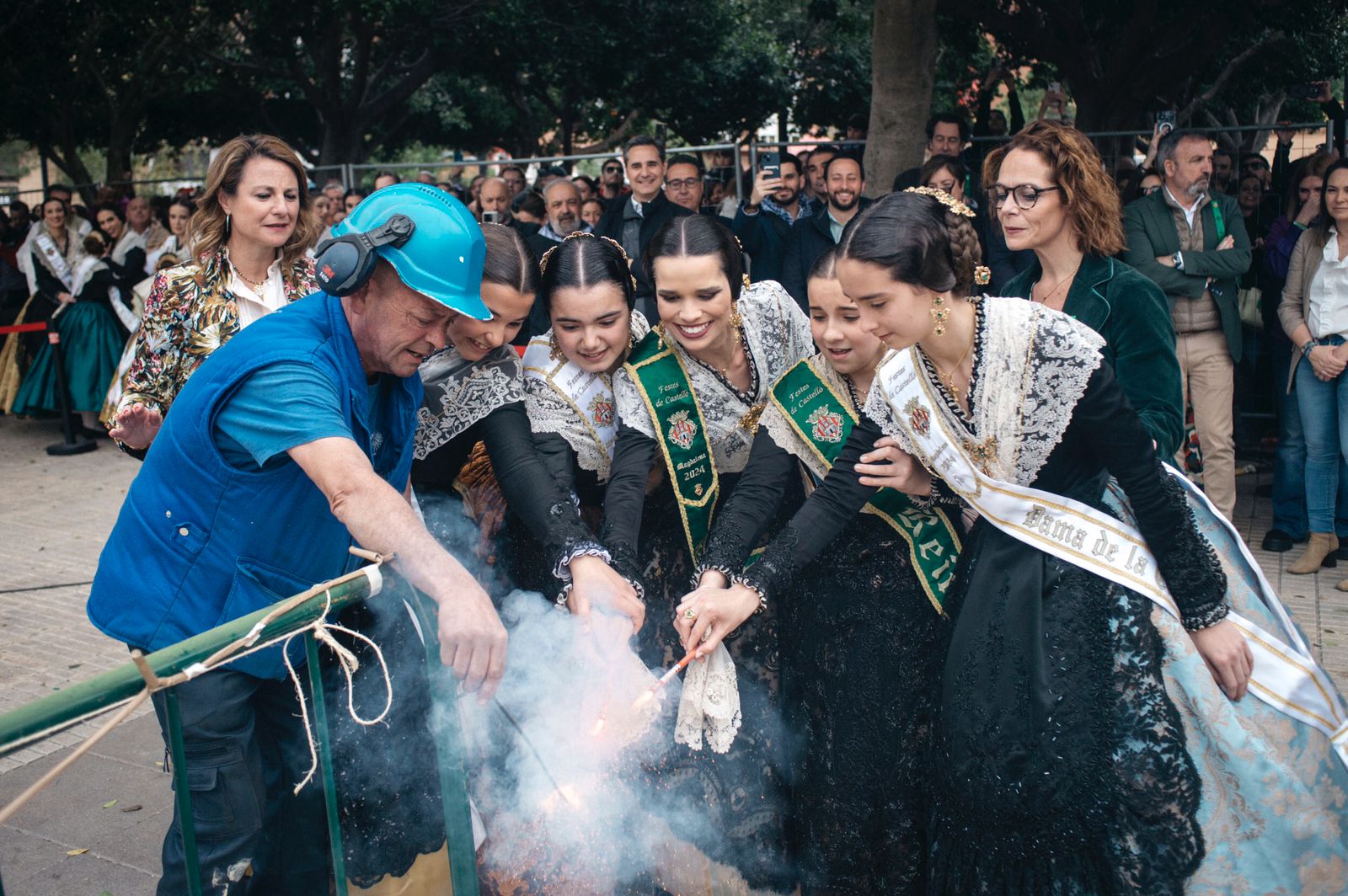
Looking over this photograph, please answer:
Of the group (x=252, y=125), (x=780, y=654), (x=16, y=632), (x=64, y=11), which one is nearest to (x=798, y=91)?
(x=252, y=125)

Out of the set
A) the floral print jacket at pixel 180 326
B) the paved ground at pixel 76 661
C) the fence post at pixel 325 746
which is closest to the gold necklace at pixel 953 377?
the fence post at pixel 325 746

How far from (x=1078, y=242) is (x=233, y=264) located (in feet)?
8.44

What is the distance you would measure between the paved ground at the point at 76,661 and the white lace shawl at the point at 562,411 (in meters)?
1.83

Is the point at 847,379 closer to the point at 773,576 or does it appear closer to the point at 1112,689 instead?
the point at 773,576

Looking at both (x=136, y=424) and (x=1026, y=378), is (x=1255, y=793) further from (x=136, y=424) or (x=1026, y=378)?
(x=136, y=424)

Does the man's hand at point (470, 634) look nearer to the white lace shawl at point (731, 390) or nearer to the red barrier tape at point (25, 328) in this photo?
the white lace shawl at point (731, 390)

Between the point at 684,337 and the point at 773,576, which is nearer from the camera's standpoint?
the point at 773,576

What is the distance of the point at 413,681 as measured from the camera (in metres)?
2.84

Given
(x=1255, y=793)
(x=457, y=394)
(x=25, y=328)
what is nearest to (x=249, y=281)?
(x=457, y=394)

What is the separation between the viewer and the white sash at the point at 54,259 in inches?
389

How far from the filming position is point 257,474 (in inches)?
85.7

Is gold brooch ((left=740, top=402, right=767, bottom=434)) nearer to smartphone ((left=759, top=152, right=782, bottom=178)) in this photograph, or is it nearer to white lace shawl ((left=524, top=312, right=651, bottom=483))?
white lace shawl ((left=524, top=312, right=651, bottom=483))

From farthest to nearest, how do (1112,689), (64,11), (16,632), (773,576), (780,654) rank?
(64,11), (16,632), (780,654), (773,576), (1112,689)

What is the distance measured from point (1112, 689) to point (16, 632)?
5.27 m
